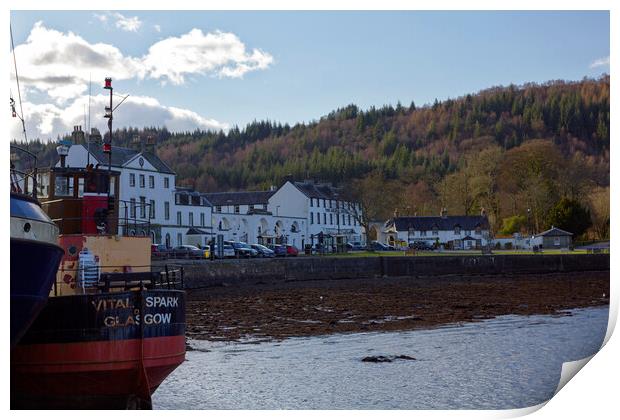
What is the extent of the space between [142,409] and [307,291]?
26694mm

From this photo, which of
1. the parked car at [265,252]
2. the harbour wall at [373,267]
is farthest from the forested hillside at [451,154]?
the parked car at [265,252]

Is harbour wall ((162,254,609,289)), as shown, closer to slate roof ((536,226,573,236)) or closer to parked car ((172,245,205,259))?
parked car ((172,245,205,259))

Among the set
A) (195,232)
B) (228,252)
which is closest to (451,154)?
(195,232)

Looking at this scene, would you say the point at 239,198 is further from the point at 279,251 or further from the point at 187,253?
the point at 187,253

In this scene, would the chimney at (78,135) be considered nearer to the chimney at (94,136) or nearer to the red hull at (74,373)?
the chimney at (94,136)

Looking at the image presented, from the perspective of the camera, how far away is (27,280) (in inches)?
414

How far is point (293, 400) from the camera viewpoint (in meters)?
14.4

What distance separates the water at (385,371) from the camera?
1434 centimetres

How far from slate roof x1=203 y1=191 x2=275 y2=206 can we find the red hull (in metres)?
70.0

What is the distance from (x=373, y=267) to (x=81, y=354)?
40549mm

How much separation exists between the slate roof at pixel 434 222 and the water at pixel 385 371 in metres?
62.5

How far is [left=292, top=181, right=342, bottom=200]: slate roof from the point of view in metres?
81.7

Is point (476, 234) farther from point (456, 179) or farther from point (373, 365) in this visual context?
point (373, 365)

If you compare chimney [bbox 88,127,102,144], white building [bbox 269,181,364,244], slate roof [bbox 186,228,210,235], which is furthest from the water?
white building [bbox 269,181,364,244]
